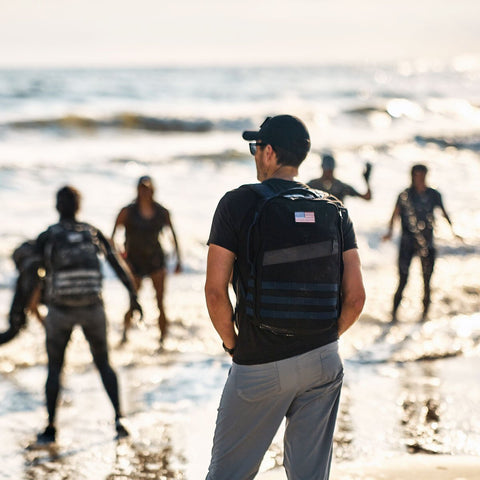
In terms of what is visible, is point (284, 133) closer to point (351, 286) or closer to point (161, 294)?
point (351, 286)

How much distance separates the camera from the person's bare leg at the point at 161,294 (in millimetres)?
7404

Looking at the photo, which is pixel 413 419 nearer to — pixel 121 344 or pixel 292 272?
pixel 292 272

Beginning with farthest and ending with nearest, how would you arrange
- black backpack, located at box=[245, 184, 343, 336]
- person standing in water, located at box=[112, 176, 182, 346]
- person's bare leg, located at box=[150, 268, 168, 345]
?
person's bare leg, located at box=[150, 268, 168, 345], person standing in water, located at box=[112, 176, 182, 346], black backpack, located at box=[245, 184, 343, 336]

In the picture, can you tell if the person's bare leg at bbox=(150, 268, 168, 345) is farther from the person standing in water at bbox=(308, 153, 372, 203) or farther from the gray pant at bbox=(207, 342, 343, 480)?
the gray pant at bbox=(207, 342, 343, 480)

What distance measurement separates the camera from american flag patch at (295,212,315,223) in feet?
8.27

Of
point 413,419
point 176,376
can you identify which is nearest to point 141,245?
point 176,376

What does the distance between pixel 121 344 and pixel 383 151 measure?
2402cm

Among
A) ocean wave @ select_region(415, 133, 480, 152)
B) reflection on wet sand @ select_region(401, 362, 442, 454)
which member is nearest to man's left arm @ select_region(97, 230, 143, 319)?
reflection on wet sand @ select_region(401, 362, 442, 454)

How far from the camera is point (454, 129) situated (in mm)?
38406

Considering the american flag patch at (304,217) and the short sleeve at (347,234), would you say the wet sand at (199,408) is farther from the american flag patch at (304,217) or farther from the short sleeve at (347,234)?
the american flag patch at (304,217)

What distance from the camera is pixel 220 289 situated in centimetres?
259

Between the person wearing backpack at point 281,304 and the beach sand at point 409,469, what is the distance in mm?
1348

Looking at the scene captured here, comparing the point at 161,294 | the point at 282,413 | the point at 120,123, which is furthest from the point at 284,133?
the point at 120,123

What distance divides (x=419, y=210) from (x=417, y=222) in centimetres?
13
